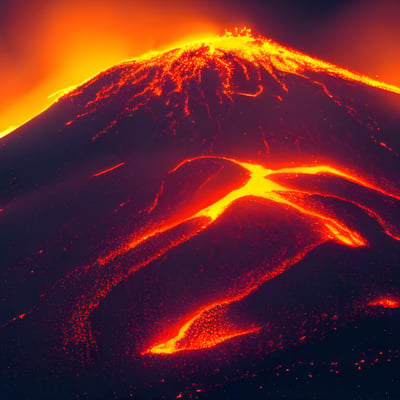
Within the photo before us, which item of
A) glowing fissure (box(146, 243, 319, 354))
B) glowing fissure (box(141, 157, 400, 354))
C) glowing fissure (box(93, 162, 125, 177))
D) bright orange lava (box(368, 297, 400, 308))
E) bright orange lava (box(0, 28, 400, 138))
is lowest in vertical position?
bright orange lava (box(368, 297, 400, 308))

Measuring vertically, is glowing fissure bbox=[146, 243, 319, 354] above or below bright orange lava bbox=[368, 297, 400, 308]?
above

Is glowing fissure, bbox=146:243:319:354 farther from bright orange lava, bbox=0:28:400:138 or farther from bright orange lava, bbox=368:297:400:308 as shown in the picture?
bright orange lava, bbox=0:28:400:138

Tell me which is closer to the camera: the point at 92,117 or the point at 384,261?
the point at 384,261

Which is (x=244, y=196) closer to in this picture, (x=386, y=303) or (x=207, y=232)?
(x=207, y=232)

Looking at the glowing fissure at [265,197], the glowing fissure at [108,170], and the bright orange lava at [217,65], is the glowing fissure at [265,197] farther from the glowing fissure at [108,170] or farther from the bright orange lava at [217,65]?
the bright orange lava at [217,65]

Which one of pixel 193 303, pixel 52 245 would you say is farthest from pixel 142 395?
pixel 52 245

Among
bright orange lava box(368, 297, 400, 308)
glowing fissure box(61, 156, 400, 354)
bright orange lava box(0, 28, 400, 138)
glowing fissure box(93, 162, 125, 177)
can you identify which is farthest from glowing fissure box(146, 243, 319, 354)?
bright orange lava box(0, 28, 400, 138)

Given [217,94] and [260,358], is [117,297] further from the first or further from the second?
[217,94]

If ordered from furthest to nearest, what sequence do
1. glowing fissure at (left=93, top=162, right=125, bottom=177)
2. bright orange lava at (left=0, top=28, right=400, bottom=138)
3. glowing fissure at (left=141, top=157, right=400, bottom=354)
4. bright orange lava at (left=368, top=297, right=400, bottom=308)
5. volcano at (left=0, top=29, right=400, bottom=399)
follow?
bright orange lava at (left=0, top=28, right=400, bottom=138), glowing fissure at (left=93, top=162, right=125, bottom=177), bright orange lava at (left=368, top=297, right=400, bottom=308), glowing fissure at (left=141, top=157, right=400, bottom=354), volcano at (left=0, top=29, right=400, bottom=399)
